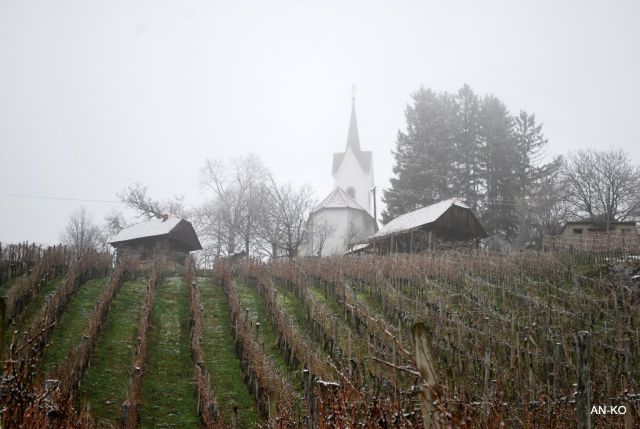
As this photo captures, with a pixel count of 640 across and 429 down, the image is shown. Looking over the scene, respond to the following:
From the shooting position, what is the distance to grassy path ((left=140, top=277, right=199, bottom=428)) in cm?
960

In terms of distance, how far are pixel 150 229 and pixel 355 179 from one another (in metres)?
28.3

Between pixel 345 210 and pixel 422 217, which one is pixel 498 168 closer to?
pixel 422 217

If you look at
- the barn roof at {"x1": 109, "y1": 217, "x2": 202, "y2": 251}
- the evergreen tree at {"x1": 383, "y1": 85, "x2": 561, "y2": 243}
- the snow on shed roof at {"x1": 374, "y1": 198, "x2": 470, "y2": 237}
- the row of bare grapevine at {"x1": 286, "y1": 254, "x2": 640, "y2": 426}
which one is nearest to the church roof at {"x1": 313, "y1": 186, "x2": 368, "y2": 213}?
the evergreen tree at {"x1": 383, "y1": 85, "x2": 561, "y2": 243}

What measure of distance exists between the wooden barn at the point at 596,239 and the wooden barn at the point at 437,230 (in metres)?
4.90

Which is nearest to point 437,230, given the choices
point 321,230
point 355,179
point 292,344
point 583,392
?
point 321,230

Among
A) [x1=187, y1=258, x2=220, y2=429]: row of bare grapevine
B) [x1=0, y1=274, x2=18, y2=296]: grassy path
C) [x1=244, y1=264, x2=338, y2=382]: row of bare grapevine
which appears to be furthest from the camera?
[x1=0, y1=274, x2=18, y2=296]: grassy path

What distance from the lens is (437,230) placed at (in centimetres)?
2877

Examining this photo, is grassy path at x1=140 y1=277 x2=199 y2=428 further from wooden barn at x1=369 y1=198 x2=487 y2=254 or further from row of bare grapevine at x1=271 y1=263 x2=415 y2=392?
wooden barn at x1=369 y1=198 x2=487 y2=254

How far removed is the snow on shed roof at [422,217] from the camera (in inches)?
1126

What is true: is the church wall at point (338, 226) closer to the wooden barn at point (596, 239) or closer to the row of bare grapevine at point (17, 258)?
the wooden barn at point (596, 239)

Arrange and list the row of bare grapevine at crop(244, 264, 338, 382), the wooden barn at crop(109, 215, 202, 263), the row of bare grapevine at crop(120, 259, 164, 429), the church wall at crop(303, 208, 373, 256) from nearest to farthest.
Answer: the row of bare grapevine at crop(120, 259, 164, 429), the row of bare grapevine at crop(244, 264, 338, 382), the wooden barn at crop(109, 215, 202, 263), the church wall at crop(303, 208, 373, 256)

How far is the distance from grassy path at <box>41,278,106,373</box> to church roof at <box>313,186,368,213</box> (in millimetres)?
30473

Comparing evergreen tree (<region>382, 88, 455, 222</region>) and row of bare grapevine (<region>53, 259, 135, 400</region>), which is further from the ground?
evergreen tree (<region>382, 88, 455, 222</region>)

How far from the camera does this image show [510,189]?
37281 millimetres
